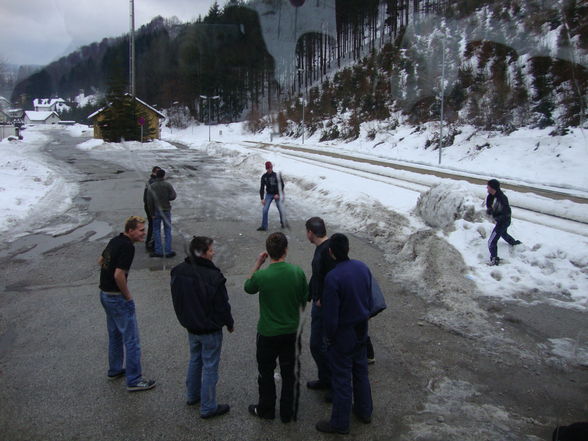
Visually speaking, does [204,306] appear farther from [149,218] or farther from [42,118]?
[42,118]

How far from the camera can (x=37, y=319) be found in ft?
21.1

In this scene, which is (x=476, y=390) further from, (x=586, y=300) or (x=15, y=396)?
(x=15, y=396)

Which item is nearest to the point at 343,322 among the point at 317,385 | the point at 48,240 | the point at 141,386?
the point at 317,385

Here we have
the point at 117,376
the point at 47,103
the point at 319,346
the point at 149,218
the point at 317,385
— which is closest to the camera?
the point at 319,346

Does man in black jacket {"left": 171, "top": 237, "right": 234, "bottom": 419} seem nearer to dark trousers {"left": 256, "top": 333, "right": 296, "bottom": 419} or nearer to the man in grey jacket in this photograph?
dark trousers {"left": 256, "top": 333, "right": 296, "bottom": 419}

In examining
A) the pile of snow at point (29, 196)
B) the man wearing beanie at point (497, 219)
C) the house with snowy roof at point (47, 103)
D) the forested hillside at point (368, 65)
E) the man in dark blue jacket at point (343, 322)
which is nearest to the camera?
the man in dark blue jacket at point (343, 322)

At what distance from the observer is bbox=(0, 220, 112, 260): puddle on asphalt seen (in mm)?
9741

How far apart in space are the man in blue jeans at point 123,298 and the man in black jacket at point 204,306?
0.71 meters

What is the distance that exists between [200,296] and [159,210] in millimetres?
5838

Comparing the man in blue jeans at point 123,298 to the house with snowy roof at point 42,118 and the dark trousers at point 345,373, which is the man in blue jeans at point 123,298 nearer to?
the dark trousers at point 345,373

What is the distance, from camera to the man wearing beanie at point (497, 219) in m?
8.31

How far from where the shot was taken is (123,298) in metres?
4.56

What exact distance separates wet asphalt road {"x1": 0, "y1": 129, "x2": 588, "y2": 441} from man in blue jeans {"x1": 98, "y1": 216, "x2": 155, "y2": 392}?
0.24 m

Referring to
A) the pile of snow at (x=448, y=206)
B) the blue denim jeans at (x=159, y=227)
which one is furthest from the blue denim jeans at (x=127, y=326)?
the pile of snow at (x=448, y=206)
